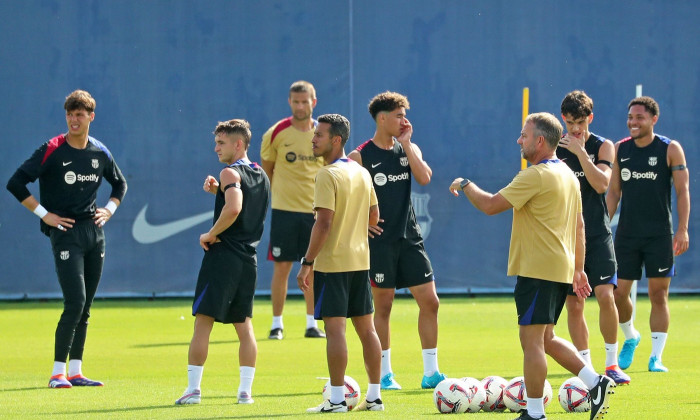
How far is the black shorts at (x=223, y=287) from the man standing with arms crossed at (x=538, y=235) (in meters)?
1.91

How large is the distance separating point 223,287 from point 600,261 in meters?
3.08

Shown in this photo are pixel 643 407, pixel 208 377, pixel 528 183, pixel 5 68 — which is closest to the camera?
pixel 528 183

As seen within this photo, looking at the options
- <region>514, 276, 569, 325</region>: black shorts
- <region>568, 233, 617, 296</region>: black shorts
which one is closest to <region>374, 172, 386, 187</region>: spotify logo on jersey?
<region>568, 233, 617, 296</region>: black shorts

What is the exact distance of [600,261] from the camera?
8586mm

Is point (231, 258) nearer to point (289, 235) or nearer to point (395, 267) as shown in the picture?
point (395, 267)

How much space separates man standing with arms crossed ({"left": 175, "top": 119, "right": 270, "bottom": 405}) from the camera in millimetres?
7406

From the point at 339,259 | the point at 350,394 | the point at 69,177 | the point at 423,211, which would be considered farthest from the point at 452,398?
the point at 423,211

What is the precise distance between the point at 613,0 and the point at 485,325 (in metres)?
6.18

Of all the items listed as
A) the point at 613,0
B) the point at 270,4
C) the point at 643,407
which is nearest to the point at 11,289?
the point at 270,4

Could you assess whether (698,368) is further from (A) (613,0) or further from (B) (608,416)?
(A) (613,0)

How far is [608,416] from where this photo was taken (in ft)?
21.6

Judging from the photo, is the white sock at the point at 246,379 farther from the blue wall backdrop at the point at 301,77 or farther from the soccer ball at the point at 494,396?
the blue wall backdrop at the point at 301,77

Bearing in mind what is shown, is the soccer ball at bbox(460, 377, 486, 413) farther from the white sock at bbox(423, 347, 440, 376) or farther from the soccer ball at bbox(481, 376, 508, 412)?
the white sock at bbox(423, 347, 440, 376)

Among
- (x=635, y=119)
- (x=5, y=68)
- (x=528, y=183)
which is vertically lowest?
(x=528, y=183)
